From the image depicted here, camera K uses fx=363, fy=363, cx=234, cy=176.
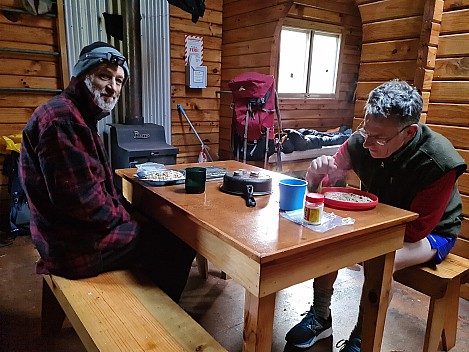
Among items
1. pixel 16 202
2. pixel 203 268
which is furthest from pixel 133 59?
pixel 203 268

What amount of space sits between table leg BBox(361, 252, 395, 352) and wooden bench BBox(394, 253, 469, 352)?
0.93 ft

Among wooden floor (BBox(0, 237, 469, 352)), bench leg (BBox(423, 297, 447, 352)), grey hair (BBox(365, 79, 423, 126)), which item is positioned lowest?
wooden floor (BBox(0, 237, 469, 352))

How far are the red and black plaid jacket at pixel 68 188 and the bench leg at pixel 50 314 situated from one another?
307mm

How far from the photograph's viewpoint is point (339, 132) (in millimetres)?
5031

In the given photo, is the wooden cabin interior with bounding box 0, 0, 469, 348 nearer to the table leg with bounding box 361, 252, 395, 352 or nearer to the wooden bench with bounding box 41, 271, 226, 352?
the table leg with bounding box 361, 252, 395, 352

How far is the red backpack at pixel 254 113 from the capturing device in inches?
138

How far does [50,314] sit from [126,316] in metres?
0.79

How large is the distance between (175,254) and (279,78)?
→ 373 cm

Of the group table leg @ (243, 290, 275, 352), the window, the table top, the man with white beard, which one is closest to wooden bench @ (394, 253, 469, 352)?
the table top

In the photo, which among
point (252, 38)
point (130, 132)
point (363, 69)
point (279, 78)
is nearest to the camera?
point (363, 69)

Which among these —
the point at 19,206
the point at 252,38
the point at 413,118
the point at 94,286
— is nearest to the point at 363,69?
the point at 413,118

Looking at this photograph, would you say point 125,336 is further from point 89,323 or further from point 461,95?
point 461,95

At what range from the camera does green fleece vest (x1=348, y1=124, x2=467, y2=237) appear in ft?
4.77

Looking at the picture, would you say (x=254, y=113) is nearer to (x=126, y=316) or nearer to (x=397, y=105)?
(x=397, y=105)
